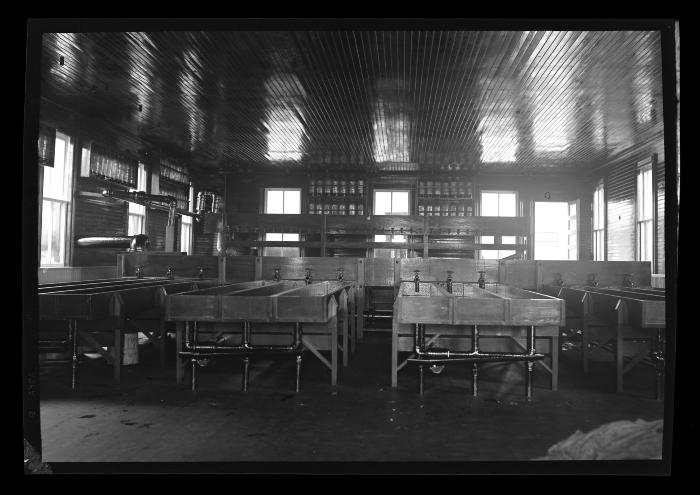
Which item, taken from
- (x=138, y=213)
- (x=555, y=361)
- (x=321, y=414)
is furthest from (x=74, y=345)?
(x=138, y=213)

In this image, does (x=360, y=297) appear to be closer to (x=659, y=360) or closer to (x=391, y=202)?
(x=659, y=360)

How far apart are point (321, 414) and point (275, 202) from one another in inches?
413

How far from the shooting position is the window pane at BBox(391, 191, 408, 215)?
13.3m

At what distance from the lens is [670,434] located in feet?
9.32

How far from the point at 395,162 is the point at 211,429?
380 inches

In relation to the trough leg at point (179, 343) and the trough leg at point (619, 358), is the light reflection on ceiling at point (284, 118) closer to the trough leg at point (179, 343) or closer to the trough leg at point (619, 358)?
the trough leg at point (179, 343)

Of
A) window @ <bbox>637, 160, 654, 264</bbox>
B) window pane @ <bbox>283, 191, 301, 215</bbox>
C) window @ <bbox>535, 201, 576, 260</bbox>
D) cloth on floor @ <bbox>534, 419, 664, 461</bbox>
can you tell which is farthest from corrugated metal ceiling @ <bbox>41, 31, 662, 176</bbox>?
cloth on floor @ <bbox>534, 419, 664, 461</bbox>

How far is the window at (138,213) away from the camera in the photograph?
1073cm

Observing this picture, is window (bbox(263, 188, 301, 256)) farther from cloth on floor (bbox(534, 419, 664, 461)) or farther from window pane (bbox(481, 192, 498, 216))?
cloth on floor (bbox(534, 419, 664, 461))

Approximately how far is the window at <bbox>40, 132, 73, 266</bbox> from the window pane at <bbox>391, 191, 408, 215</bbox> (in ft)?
25.9

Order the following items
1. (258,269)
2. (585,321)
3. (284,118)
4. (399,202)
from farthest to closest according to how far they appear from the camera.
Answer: (399,202) < (284,118) < (258,269) < (585,321)

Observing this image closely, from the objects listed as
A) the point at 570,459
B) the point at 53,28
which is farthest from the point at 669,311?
the point at 53,28

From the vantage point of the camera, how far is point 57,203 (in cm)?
839

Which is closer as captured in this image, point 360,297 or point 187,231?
point 360,297
